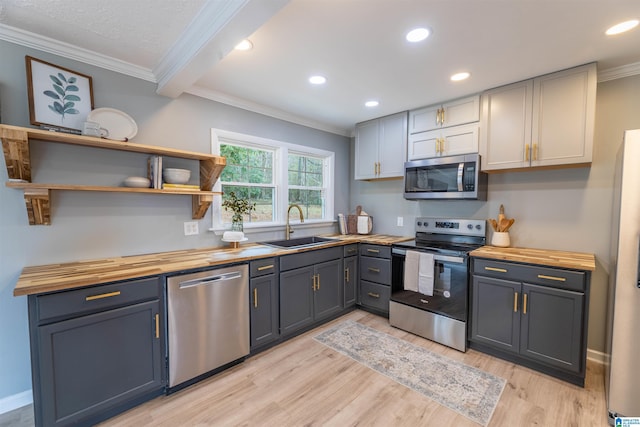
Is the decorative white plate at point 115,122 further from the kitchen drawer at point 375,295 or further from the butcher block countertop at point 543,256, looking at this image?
the butcher block countertop at point 543,256

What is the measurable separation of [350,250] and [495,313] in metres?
1.55

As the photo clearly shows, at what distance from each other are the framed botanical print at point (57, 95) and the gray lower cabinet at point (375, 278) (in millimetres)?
2905

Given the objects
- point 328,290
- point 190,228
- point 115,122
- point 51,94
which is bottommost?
point 328,290

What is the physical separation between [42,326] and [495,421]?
270 centimetres

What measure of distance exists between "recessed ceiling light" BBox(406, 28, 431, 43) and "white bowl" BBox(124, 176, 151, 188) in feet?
7.12

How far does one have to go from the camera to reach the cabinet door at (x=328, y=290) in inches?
117

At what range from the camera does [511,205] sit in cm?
280

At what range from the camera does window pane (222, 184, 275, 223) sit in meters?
2.91

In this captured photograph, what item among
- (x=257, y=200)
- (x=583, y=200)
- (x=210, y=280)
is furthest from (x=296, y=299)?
(x=583, y=200)

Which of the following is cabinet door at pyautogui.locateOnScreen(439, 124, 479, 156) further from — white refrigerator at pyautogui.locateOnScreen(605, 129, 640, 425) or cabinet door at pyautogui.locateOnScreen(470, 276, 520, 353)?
cabinet door at pyautogui.locateOnScreen(470, 276, 520, 353)

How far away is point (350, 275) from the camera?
338 centimetres

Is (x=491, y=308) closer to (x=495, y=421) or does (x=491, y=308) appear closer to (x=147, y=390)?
(x=495, y=421)

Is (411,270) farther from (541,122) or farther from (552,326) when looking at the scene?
(541,122)

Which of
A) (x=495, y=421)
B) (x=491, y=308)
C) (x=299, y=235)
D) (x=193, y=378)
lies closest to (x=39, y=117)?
(x=193, y=378)
